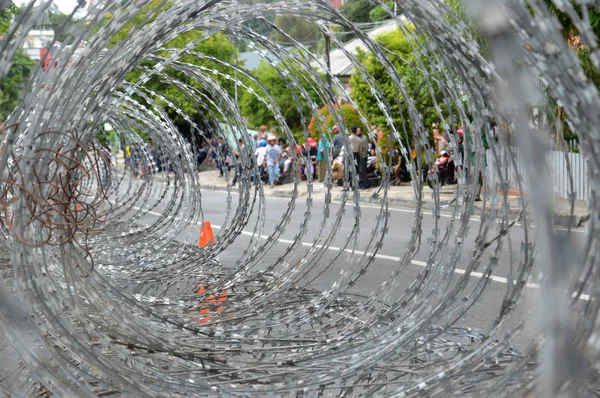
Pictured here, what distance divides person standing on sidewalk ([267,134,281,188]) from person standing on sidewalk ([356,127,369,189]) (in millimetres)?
3987

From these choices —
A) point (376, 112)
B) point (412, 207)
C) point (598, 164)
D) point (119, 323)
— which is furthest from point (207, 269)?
point (376, 112)

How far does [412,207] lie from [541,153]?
60.8 feet

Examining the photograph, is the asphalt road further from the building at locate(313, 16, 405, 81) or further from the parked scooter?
the building at locate(313, 16, 405, 81)

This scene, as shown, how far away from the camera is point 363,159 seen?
24.4 metres

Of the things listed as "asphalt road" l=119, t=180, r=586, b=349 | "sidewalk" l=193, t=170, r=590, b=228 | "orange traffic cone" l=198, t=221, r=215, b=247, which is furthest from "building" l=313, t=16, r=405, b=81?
"orange traffic cone" l=198, t=221, r=215, b=247

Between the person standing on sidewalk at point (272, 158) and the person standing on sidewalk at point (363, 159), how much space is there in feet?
13.1

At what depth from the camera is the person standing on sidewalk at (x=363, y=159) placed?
23.8 meters

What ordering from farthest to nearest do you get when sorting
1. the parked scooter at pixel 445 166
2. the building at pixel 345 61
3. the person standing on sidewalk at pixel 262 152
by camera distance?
the building at pixel 345 61 → the person standing on sidewalk at pixel 262 152 → the parked scooter at pixel 445 166

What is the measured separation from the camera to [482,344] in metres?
4.86

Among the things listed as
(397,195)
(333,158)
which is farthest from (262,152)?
(397,195)

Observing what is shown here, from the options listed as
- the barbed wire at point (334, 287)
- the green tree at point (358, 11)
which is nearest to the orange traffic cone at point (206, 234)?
the barbed wire at point (334, 287)

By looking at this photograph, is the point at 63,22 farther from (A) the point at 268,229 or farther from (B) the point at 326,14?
(A) the point at 268,229

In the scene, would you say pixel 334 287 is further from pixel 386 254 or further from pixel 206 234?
pixel 206 234

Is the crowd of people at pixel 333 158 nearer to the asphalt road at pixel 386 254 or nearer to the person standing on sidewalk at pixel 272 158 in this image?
the person standing on sidewalk at pixel 272 158
